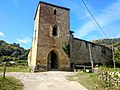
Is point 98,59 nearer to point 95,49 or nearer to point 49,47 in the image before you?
point 95,49

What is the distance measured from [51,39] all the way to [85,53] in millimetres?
7210

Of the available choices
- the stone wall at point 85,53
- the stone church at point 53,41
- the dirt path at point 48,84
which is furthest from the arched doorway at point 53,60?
the dirt path at point 48,84

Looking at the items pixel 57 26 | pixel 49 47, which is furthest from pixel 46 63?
pixel 57 26

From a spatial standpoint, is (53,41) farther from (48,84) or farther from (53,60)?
(48,84)

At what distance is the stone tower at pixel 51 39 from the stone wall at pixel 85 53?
2670 millimetres

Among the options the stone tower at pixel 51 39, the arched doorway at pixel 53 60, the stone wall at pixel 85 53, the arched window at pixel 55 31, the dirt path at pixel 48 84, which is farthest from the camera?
the stone wall at pixel 85 53

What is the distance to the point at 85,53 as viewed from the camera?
24828 millimetres

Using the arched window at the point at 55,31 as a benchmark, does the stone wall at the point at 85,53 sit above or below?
below

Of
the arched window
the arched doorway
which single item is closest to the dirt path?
the arched doorway

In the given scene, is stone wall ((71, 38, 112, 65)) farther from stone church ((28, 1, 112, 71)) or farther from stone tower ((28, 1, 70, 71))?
stone tower ((28, 1, 70, 71))

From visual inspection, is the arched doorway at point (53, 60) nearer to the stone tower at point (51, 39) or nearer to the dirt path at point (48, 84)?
the stone tower at point (51, 39)

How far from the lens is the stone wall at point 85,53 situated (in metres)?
23.5

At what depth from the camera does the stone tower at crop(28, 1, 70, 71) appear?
19469 mm

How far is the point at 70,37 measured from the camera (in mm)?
23062
